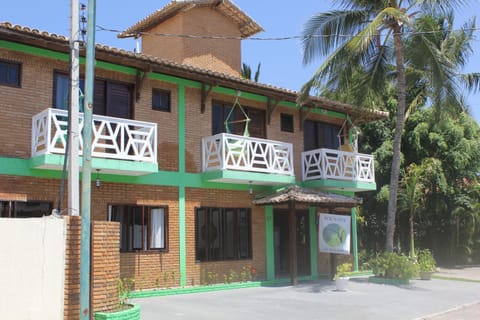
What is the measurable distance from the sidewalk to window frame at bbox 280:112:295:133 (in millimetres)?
5574

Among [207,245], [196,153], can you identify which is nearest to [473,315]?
[207,245]

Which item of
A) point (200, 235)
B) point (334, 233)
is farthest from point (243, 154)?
point (334, 233)

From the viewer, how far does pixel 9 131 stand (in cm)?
1305

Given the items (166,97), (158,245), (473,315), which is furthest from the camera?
(166,97)

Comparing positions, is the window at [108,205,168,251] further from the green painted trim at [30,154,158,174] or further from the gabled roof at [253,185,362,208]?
the gabled roof at [253,185,362,208]

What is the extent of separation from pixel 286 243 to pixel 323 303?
19.7ft

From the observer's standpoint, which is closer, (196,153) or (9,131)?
(9,131)

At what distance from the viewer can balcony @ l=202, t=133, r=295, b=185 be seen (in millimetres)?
16234

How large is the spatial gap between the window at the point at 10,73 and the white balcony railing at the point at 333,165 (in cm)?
1011

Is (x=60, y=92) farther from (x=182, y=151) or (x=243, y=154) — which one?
(x=243, y=154)

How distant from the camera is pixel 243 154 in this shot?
16.6m

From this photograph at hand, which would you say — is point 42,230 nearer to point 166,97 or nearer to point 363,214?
point 166,97

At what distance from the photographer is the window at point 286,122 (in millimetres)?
19688

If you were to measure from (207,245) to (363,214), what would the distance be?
42.5ft
